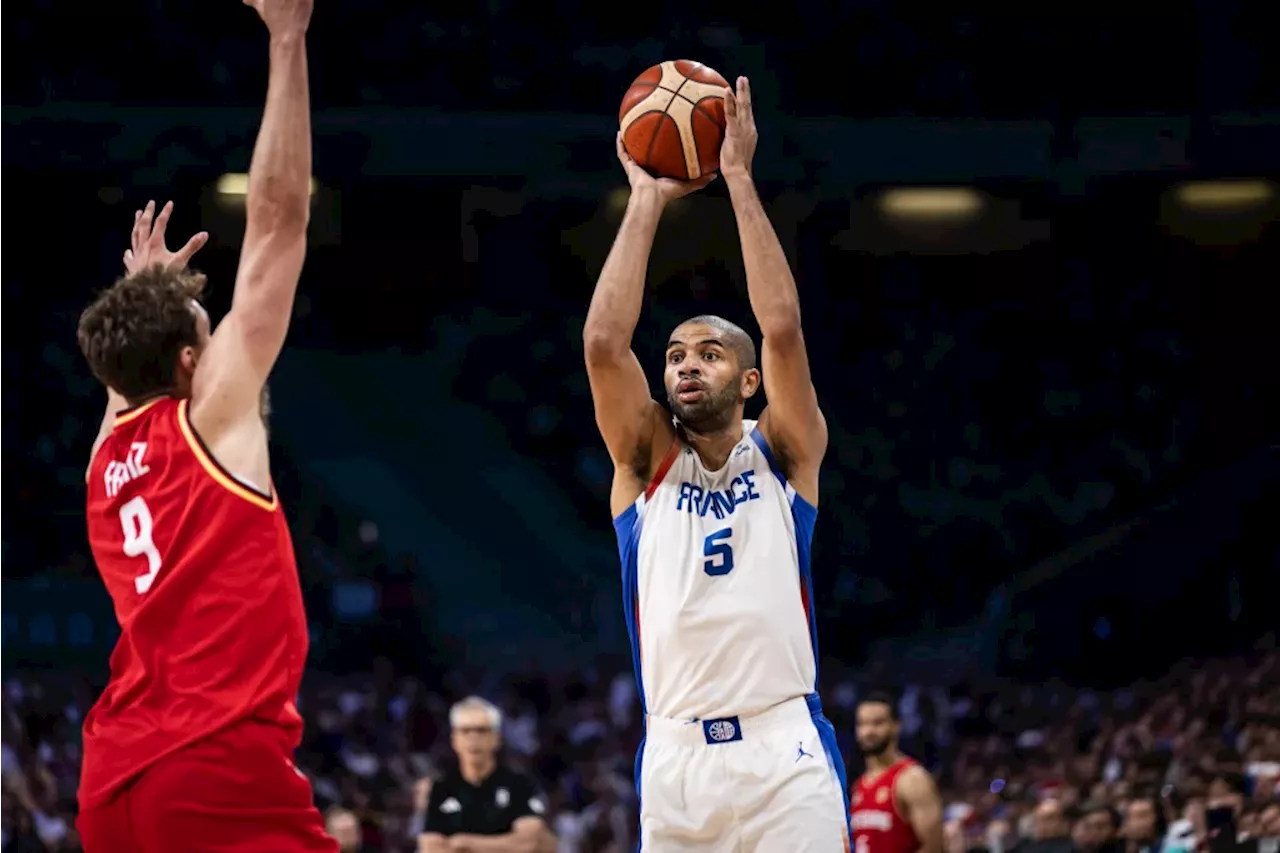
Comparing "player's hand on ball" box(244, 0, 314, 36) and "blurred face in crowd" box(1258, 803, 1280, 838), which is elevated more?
"player's hand on ball" box(244, 0, 314, 36)

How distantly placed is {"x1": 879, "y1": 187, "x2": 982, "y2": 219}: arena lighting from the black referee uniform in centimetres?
1502

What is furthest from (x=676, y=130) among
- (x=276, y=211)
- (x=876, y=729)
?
(x=876, y=729)

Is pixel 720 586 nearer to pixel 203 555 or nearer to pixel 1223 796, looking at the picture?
pixel 203 555

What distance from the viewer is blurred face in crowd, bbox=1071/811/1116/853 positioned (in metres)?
10.0

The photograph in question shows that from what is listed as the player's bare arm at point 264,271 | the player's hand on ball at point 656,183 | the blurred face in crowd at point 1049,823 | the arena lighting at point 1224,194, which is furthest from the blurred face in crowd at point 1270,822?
the arena lighting at point 1224,194

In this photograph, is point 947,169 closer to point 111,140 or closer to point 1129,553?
point 1129,553

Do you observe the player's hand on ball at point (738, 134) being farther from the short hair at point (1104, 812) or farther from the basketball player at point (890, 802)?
the short hair at point (1104, 812)

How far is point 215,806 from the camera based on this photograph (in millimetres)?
3471

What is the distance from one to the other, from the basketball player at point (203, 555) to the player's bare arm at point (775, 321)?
1.78 metres

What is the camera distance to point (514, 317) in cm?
2073

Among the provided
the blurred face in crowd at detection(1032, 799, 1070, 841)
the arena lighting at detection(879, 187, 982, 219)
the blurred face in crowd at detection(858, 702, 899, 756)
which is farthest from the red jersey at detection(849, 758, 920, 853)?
the arena lighting at detection(879, 187, 982, 219)

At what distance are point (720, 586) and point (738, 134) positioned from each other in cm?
144

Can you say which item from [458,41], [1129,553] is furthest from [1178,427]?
[458,41]

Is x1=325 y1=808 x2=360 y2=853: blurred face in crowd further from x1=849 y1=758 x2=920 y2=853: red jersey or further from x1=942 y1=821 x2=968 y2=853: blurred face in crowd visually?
x1=942 y1=821 x2=968 y2=853: blurred face in crowd
